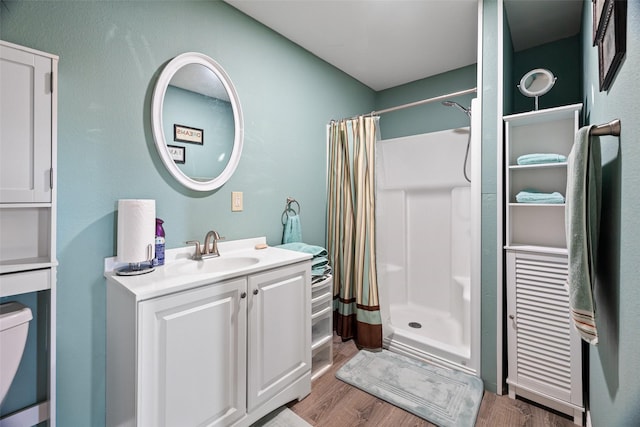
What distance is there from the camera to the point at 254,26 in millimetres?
1965

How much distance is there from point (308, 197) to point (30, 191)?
5.69ft

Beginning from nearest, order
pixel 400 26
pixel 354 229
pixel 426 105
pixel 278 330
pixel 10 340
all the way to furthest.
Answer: pixel 10 340 → pixel 278 330 → pixel 400 26 → pixel 354 229 → pixel 426 105

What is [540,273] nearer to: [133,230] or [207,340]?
[207,340]

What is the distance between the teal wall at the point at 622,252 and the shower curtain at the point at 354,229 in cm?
138

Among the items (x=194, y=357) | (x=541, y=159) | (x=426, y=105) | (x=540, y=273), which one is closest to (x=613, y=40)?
(x=541, y=159)

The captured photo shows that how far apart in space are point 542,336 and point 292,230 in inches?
69.3

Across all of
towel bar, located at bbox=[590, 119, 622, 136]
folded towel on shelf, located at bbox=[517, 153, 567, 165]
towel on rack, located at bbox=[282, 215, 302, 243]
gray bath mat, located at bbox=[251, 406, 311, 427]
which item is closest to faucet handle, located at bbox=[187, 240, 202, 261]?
towel on rack, located at bbox=[282, 215, 302, 243]

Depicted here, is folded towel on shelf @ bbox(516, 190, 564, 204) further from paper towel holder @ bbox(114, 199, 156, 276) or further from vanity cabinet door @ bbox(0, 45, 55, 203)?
vanity cabinet door @ bbox(0, 45, 55, 203)

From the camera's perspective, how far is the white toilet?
3.10ft

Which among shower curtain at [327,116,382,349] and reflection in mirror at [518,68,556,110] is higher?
reflection in mirror at [518,68,556,110]

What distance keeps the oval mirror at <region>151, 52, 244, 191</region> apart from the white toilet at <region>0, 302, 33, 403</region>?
863 mm

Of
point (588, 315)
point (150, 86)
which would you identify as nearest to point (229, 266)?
point (150, 86)

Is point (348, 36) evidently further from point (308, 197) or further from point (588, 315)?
point (588, 315)

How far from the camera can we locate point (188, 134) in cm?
164
